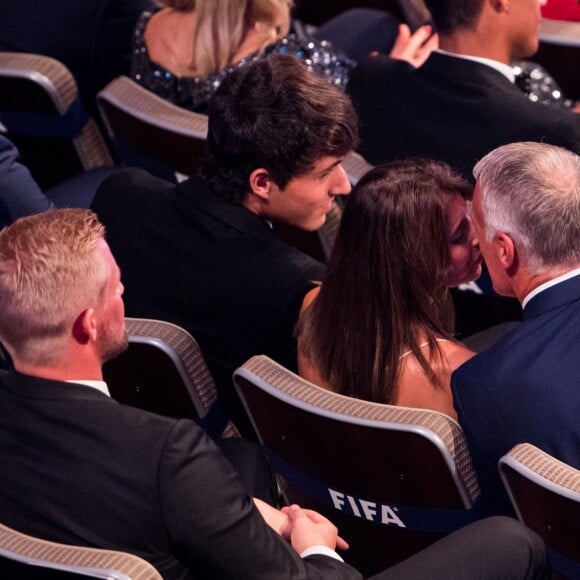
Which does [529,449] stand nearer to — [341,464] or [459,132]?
[341,464]

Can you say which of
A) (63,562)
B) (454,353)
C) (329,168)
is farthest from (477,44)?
(63,562)

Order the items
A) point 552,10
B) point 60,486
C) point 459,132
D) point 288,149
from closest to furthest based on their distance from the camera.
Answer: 1. point 60,486
2. point 288,149
3. point 459,132
4. point 552,10

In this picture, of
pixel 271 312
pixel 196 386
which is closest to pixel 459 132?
pixel 271 312

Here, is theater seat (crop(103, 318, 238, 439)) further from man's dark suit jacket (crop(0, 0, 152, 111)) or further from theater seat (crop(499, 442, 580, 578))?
man's dark suit jacket (crop(0, 0, 152, 111))

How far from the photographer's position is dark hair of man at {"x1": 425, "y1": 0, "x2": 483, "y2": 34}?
330cm

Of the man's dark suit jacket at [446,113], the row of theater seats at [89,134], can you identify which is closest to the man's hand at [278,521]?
the row of theater seats at [89,134]

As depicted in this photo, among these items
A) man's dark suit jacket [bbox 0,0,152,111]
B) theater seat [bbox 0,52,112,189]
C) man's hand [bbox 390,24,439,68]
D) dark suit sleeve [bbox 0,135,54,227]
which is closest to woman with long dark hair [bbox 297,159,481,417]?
dark suit sleeve [bbox 0,135,54,227]

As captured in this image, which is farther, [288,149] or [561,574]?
[288,149]

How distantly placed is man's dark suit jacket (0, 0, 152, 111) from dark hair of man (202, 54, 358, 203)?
46.4 inches

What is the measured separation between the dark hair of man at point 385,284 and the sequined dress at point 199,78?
4.24 ft

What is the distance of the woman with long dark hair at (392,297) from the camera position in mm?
2273

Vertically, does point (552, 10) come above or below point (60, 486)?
below

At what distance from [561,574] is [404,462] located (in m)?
0.32

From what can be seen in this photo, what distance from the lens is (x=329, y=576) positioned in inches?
75.8
